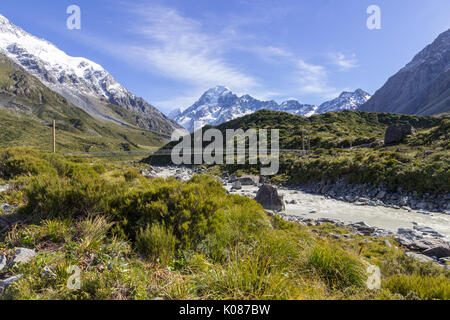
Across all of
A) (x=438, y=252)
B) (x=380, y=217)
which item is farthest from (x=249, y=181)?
(x=438, y=252)

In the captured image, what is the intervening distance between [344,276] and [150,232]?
3167 millimetres

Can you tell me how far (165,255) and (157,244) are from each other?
0.22 meters

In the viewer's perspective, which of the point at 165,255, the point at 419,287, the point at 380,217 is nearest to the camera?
the point at 419,287

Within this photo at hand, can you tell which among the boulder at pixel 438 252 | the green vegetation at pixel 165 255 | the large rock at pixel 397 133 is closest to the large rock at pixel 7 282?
the green vegetation at pixel 165 255

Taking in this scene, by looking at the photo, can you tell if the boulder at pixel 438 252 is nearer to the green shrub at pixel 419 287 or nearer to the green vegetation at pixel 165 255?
the green vegetation at pixel 165 255

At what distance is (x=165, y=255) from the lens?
3.52 meters

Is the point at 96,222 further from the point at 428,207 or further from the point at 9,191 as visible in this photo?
the point at 428,207

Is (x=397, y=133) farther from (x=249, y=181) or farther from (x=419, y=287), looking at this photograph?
(x=419, y=287)

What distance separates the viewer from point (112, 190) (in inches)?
195

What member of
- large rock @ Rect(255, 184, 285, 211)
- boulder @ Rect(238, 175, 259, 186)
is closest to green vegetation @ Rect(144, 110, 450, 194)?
boulder @ Rect(238, 175, 259, 186)

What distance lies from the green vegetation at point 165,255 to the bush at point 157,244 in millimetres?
16

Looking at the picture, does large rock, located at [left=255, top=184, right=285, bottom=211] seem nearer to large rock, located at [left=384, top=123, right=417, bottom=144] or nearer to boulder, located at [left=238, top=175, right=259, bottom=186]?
boulder, located at [left=238, top=175, right=259, bottom=186]
